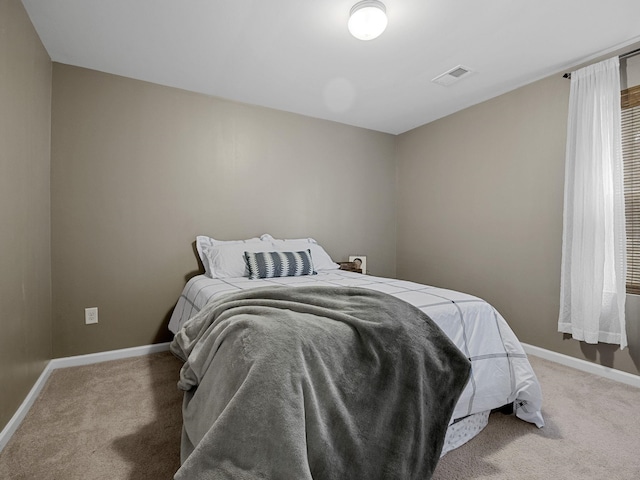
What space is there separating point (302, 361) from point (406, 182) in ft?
11.3

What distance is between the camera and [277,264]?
107 inches

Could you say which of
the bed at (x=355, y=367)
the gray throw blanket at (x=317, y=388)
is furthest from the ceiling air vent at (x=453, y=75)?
the gray throw blanket at (x=317, y=388)

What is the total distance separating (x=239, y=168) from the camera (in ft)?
10.8

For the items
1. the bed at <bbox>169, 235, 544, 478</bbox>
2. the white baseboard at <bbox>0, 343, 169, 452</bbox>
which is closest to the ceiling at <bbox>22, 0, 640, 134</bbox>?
the bed at <bbox>169, 235, 544, 478</bbox>

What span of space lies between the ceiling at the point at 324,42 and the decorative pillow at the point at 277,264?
152cm

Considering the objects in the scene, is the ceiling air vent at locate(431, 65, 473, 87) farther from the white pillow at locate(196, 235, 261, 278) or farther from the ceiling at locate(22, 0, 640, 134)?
the white pillow at locate(196, 235, 261, 278)

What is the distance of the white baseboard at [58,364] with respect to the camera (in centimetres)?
168

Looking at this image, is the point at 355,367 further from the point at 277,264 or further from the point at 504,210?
the point at 504,210

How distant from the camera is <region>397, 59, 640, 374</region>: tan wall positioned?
2.73 meters

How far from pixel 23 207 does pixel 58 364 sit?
4.31ft

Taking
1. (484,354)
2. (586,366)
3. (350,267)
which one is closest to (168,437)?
(484,354)

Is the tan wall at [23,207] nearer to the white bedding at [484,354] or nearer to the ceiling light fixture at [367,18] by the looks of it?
the ceiling light fixture at [367,18]

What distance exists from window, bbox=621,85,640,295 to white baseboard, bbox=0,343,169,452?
3719 millimetres

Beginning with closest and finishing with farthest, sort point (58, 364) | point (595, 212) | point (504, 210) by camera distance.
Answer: point (595, 212), point (58, 364), point (504, 210)
